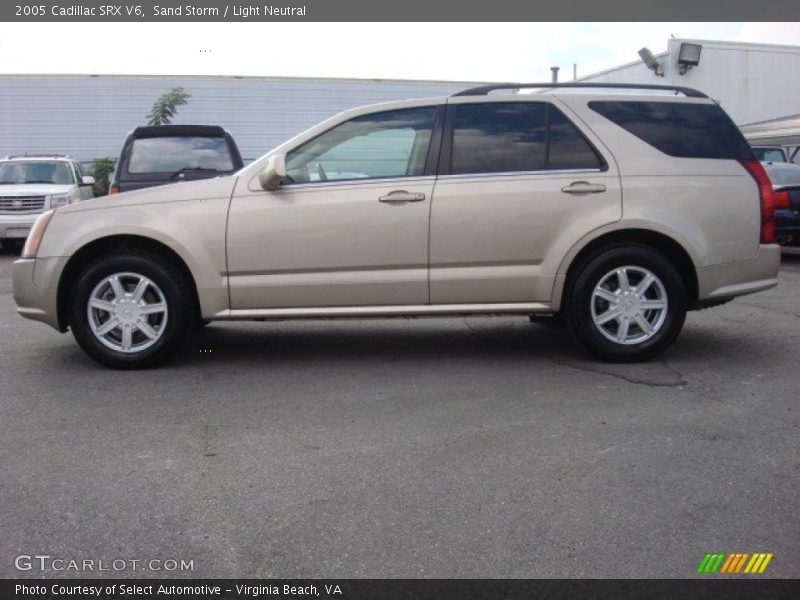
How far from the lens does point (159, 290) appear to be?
5656mm

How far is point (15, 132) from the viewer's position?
2573cm

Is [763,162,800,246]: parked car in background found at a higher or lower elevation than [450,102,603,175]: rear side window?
lower

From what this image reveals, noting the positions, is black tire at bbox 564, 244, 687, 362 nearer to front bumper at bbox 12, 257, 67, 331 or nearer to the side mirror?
the side mirror

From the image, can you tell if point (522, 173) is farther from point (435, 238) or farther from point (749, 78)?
point (749, 78)

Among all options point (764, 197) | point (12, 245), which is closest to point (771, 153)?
point (764, 197)

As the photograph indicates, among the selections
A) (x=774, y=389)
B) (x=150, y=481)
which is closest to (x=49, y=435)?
(x=150, y=481)

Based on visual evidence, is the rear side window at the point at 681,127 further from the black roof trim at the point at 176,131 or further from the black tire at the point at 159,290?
the black roof trim at the point at 176,131

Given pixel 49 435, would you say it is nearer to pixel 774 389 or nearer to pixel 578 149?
pixel 578 149

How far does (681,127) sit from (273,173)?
2828 millimetres

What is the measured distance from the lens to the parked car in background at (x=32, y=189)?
1409 cm

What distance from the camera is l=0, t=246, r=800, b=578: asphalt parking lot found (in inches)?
126

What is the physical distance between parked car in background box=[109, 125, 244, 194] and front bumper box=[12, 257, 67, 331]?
4.16m

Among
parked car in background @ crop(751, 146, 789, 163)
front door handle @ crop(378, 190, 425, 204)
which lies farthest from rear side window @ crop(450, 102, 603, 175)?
parked car in background @ crop(751, 146, 789, 163)

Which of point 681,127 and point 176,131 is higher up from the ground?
point 176,131
